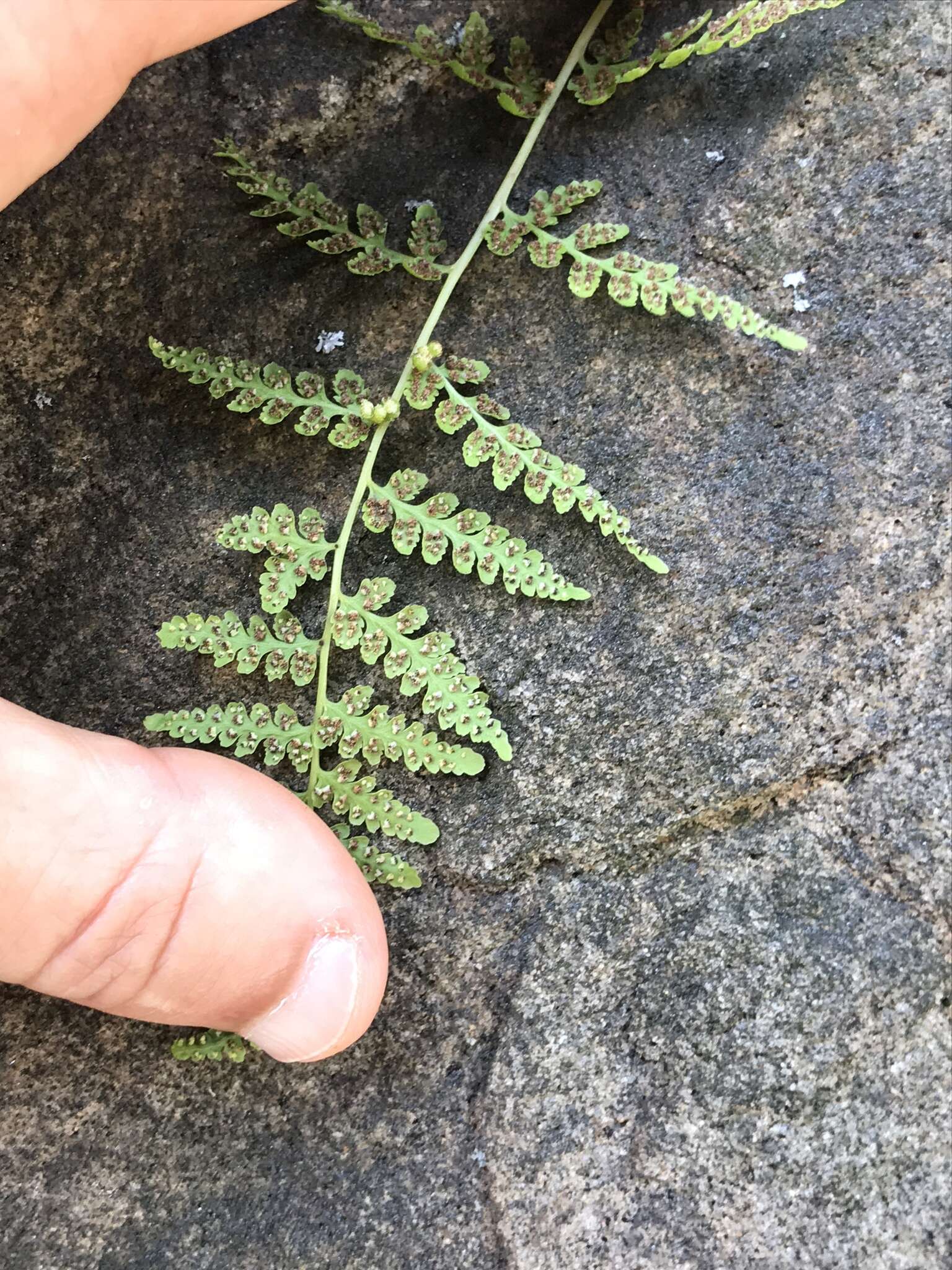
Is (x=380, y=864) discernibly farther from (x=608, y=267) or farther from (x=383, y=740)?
(x=608, y=267)

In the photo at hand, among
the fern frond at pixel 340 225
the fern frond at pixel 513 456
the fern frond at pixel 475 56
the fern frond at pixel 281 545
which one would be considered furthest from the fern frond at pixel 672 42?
the fern frond at pixel 281 545

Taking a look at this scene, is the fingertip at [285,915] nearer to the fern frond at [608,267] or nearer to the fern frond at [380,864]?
the fern frond at [380,864]

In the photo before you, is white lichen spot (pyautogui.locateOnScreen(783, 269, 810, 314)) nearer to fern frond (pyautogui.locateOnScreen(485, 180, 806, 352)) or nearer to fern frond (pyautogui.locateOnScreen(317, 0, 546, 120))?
fern frond (pyautogui.locateOnScreen(485, 180, 806, 352))

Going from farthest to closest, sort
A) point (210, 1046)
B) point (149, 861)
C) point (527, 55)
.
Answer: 1. point (527, 55)
2. point (210, 1046)
3. point (149, 861)

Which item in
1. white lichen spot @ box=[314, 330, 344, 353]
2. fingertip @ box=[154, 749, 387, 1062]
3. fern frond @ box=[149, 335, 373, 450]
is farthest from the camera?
white lichen spot @ box=[314, 330, 344, 353]

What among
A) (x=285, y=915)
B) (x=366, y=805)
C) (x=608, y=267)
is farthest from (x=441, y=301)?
(x=285, y=915)

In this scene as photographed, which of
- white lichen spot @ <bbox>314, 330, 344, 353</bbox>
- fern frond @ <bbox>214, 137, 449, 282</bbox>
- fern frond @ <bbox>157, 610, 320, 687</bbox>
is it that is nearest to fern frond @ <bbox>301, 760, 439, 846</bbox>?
fern frond @ <bbox>157, 610, 320, 687</bbox>

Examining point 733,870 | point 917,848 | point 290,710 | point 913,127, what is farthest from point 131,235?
point 917,848
